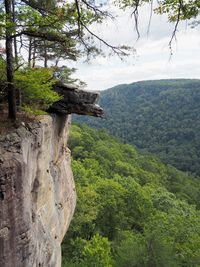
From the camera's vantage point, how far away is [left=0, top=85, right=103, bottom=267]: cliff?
34.3 ft

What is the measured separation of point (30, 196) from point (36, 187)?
1683mm

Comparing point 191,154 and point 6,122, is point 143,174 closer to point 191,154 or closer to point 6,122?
point 6,122

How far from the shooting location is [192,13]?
6.03m

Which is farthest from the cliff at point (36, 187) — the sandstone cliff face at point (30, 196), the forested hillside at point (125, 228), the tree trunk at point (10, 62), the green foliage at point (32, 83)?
the forested hillside at point (125, 228)

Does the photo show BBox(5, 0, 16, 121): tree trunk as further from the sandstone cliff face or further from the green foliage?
the sandstone cliff face

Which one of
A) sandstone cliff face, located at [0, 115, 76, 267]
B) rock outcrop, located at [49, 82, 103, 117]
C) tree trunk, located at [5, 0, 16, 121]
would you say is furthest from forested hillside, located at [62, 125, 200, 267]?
tree trunk, located at [5, 0, 16, 121]

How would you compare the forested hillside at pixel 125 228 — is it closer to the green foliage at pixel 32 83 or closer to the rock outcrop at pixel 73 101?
the rock outcrop at pixel 73 101

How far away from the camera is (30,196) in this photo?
12164 mm

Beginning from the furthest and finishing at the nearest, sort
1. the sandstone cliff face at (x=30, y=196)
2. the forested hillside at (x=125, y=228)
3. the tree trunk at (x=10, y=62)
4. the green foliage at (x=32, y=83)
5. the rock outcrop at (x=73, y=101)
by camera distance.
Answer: the forested hillside at (x=125, y=228)
the rock outcrop at (x=73, y=101)
the green foliage at (x=32, y=83)
the sandstone cliff face at (x=30, y=196)
the tree trunk at (x=10, y=62)

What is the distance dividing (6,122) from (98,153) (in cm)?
5330

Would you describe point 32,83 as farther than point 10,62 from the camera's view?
Yes

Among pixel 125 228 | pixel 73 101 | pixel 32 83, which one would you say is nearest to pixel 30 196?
pixel 32 83

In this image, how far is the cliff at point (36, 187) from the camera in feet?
34.3

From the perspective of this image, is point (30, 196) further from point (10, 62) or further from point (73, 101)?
point (73, 101)
